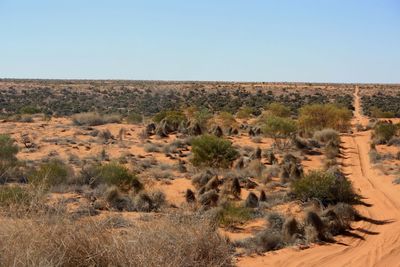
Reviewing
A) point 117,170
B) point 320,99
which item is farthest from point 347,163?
point 320,99

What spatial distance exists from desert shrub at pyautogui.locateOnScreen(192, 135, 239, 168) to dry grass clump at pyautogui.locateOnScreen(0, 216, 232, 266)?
1563 centimetres

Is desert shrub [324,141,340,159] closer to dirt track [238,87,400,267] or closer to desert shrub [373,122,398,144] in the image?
desert shrub [373,122,398,144]

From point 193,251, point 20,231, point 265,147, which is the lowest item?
point 265,147

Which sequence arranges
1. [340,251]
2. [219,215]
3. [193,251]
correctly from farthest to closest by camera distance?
[219,215] → [340,251] → [193,251]

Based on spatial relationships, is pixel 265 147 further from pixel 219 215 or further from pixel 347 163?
pixel 219 215

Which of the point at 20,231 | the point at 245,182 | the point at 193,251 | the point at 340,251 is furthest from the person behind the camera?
the point at 245,182

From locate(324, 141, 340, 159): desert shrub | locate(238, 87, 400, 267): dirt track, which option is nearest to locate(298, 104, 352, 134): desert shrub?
locate(324, 141, 340, 159): desert shrub

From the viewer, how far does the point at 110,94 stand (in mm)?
82062

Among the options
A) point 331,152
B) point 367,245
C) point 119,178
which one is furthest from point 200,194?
point 331,152

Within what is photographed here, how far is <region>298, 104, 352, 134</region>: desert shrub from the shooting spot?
38.9m

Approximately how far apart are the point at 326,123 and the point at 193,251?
113 feet

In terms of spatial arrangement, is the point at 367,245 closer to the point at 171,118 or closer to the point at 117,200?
the point at 117,200

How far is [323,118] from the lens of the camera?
39.9 metres

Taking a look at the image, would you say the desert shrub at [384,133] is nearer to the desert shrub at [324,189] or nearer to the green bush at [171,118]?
the green bush at [171,118]
